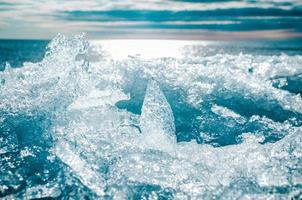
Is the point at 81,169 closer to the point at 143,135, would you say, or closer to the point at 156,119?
the point at 143,135

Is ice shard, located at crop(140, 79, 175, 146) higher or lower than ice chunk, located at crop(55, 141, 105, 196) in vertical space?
higher

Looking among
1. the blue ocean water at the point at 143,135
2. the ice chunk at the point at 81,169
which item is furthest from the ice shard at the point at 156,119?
the ice chunk at the point at 81,169

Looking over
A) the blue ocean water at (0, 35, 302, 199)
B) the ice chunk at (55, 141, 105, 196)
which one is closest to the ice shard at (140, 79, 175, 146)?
the blue ocean water at (0, 35, 302, 199)

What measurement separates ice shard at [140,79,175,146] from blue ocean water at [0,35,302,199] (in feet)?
0.07

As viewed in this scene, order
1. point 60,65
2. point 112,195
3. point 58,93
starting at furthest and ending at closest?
point 60,65
point 58,93
point 112,195

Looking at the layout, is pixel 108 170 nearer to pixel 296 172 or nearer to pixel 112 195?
pixel 112 195

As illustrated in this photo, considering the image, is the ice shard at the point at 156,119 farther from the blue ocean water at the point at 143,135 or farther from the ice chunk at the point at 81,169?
the ice chunk at the point at 81,169

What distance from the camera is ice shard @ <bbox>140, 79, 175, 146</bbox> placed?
18.6 ft

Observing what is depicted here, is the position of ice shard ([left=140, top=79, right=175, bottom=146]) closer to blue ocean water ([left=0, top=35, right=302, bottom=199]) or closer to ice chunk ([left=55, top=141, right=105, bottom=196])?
blue ocean water ([left=0, top=35, right=302, bottom=199])

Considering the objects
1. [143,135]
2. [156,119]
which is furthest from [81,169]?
[156,119]

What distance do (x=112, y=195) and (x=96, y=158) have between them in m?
1.02

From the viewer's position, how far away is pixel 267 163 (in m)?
4.73

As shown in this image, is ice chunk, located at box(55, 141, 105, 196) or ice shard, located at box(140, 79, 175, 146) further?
ice shard, located at box(140, 79, 175, 146)

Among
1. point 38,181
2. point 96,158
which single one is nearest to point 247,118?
point 96,158
